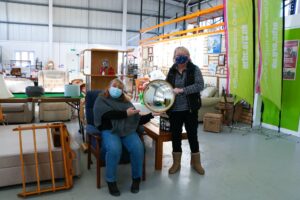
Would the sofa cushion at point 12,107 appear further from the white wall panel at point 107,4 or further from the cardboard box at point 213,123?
the white wall panel at point 107,4

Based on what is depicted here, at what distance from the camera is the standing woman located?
3.03m

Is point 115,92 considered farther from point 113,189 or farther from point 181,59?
point 113,189

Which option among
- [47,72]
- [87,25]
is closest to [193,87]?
[47,72]

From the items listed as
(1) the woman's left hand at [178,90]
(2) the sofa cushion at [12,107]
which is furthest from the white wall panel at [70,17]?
(1) the woman's left hand at [178,90]

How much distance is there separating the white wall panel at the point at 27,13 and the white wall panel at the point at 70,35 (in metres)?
0.91

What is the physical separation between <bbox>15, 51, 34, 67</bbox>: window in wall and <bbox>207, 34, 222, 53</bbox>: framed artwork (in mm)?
11725

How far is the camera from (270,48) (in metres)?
4.98

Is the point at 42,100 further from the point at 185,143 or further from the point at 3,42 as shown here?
the point at 3,42

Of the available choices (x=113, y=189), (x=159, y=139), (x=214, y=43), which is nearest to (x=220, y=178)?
(x=159, y=139)

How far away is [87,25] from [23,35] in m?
3.67

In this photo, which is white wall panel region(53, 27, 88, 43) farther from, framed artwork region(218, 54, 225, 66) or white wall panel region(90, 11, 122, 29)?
framed artwork region(218, 54, 225, 66)

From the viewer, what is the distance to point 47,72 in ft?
22.4

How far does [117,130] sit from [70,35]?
14.6 meters

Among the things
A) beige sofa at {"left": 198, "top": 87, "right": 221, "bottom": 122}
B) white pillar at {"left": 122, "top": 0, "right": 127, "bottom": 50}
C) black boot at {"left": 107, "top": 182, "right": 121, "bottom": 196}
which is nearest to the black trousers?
black boot at {"left": 107, "top": 182, "right": 121, "bottom": 196}
